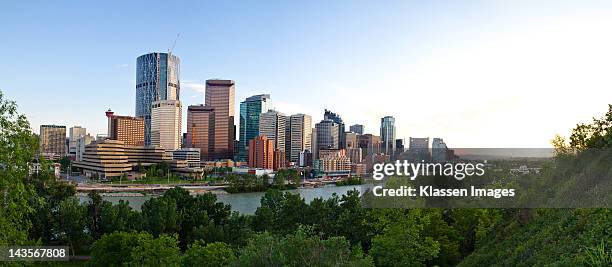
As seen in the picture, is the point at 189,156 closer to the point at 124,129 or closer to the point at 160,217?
the point at 124,129

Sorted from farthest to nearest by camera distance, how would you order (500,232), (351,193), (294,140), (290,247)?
1. (294,140)
2. (351,193)
3. (500,232)
4. (290,247)

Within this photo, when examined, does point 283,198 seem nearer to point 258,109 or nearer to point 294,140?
point 294,140

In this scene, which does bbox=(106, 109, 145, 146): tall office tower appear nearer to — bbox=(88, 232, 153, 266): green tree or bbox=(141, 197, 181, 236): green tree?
bbox=(141, 197, 181, 236): green tree

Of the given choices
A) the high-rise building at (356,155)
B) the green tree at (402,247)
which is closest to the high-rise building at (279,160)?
the high-rise building at (356,155)

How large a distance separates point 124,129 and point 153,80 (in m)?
41.8

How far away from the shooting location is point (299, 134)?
109 meters

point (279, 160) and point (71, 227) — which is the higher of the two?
point (279, 160)

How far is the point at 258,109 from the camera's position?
123 m

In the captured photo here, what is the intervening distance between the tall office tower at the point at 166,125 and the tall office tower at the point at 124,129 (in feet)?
23.8

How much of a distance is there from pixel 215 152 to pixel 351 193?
314 feet

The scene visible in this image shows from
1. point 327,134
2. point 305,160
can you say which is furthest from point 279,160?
point 327,134

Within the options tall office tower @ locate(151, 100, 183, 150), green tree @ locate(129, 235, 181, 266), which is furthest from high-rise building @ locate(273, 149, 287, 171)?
green tree @ locate(129, 235, 181, 266)

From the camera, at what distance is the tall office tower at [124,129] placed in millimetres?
106500

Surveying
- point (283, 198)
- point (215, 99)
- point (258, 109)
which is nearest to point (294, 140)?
point (258, 109)
